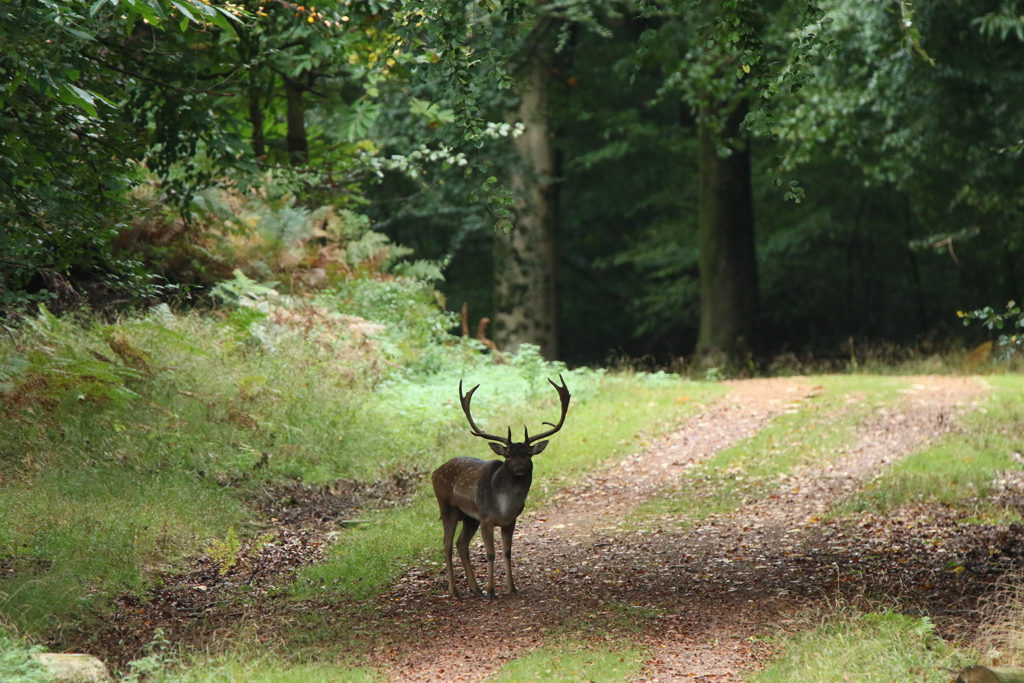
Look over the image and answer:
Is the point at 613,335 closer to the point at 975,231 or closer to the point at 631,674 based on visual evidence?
the point at 975,231

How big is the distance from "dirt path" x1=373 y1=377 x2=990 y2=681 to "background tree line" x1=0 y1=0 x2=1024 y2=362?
281 cm

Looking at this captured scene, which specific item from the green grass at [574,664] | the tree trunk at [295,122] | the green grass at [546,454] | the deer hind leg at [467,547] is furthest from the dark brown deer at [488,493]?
the tree trunk at [295,122]

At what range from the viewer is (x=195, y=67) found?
9875mm

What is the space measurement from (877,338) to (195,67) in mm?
21151

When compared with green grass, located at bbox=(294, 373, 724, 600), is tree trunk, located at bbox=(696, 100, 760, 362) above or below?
above

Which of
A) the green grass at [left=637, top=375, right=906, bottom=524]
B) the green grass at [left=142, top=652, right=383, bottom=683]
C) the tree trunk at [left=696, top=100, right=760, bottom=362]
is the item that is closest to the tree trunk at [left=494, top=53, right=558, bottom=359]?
the tree trunk at [left=696, top=100, right=760, bottom=362]

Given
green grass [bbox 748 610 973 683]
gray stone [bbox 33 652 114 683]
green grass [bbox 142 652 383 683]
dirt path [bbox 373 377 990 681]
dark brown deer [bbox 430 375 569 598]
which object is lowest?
dirt path [bbox 373 377 990 681]

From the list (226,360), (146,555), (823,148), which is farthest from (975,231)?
(146,555)

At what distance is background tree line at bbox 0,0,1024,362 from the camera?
25.1 feet

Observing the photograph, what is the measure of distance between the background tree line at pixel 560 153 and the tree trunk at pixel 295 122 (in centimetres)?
5

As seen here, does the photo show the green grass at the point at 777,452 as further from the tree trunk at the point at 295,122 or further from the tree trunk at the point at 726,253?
the tree trunk at the point at 295,122

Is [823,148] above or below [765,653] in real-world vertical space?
above

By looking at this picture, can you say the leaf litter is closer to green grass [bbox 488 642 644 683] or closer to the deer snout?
green grass [bbox 488 642 644 683]

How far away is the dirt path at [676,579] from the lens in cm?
649
